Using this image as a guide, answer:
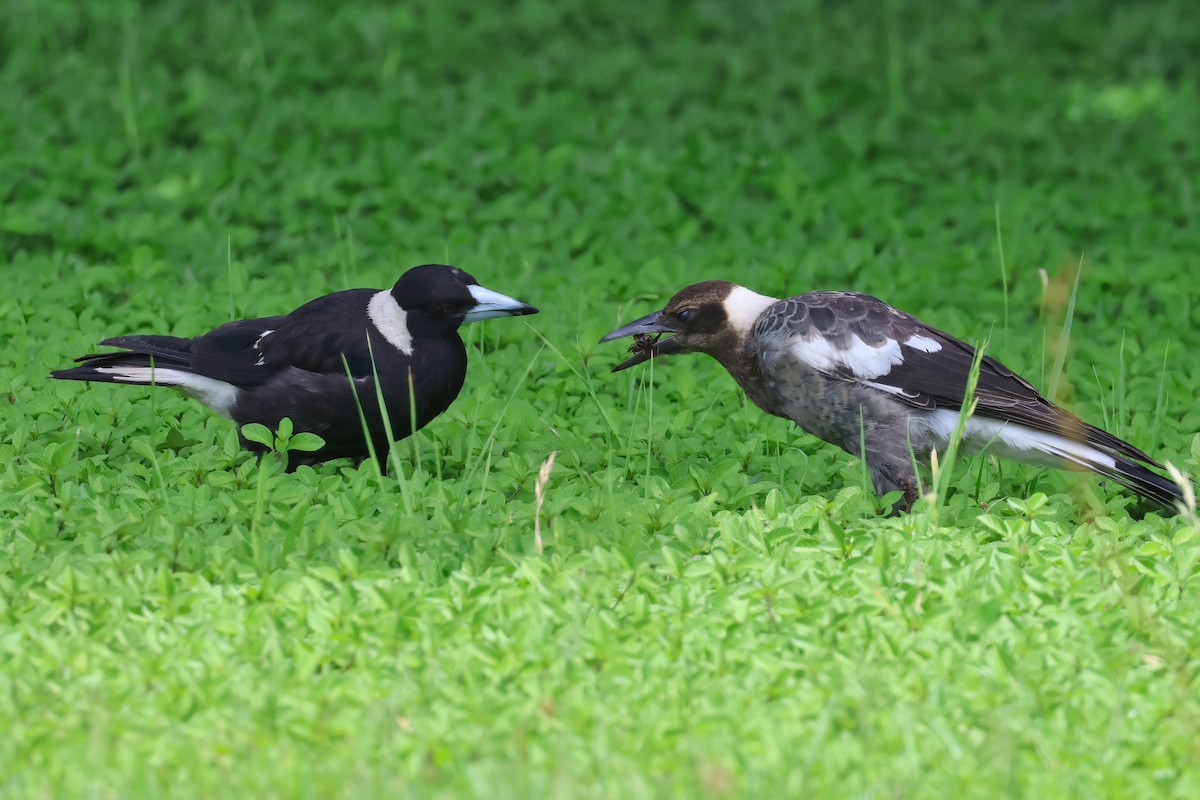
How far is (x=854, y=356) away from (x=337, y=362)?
5.77 feet

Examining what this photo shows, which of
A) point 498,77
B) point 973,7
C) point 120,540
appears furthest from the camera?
point 973,7

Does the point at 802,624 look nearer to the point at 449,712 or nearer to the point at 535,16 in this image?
the point at 449,712

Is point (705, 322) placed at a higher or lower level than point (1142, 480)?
higher

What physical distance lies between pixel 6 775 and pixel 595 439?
274cm

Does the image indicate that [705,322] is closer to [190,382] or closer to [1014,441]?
[1014,441]

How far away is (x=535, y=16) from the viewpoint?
Answer: 10.5 meters

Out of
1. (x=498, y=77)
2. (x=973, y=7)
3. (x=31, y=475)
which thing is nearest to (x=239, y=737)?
(x=31, y=475)

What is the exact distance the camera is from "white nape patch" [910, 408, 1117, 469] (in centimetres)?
495

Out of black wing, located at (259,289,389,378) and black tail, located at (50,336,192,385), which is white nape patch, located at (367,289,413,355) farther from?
black tail, located at (50,336,192,385)

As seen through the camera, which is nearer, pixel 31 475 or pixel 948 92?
pixel 31 475

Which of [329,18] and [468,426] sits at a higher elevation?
[329,18]

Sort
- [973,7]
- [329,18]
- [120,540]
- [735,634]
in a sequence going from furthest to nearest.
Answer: [973,7] → [329,18] → [120,540] → [735,634]

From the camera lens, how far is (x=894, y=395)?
5105 millimetres

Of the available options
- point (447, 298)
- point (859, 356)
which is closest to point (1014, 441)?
point (859, 356)
